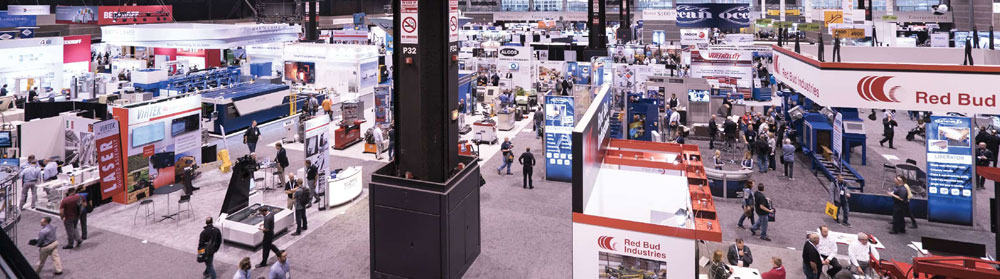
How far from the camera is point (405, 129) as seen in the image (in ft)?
25.8

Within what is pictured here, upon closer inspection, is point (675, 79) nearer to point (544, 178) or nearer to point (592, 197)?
point (544, 178)

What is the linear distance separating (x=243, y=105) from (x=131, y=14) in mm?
12053

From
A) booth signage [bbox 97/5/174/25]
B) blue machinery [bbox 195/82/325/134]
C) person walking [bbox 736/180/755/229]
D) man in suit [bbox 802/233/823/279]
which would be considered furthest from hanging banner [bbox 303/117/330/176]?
booth signage [bbox 97/5/174/25]

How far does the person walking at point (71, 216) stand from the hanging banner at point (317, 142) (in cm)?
401

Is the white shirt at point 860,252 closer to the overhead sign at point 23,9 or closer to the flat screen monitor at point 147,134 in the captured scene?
the flat screen monitor at point 147,134

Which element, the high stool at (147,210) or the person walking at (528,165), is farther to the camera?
the person walking at (528,165)

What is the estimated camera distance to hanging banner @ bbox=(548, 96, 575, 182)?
44.2ft

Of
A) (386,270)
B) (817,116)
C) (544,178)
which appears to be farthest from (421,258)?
(817,116)

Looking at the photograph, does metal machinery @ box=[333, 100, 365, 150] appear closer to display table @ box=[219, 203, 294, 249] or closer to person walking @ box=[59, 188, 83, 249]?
display table @ box=[219, 203, 294, 249]

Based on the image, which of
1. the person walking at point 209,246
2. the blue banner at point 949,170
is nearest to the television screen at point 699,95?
the blue banner at point 949,170

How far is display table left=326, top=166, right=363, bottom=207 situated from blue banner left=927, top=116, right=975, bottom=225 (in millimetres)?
11517

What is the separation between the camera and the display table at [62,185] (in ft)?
36.3

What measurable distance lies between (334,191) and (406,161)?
426 cm

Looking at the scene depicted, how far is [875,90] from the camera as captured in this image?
6.27m
